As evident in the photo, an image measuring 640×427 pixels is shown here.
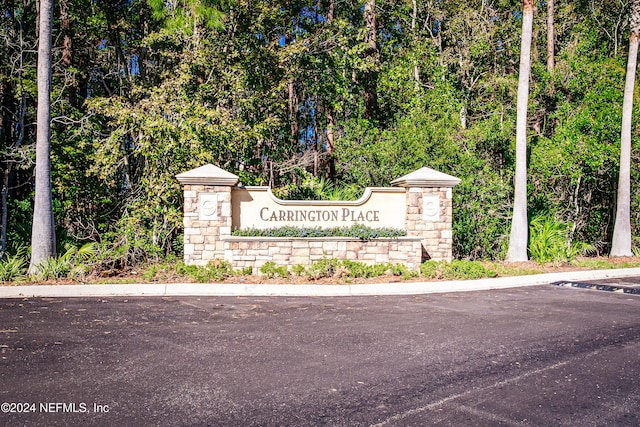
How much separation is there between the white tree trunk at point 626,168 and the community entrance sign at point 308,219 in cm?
736

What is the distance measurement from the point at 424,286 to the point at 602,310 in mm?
3396

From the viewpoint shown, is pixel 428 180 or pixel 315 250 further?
pixel 428 180

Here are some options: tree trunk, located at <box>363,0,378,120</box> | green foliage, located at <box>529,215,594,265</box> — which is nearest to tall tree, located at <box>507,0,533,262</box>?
green foliage, located at <box>529,215,594,265</box>

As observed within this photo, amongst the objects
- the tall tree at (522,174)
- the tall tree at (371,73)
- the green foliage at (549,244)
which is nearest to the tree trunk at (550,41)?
the tall tree at (522,174)

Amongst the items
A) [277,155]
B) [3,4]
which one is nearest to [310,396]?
[277,155]

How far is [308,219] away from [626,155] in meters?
11.0

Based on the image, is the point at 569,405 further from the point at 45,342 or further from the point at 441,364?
the point at 45,342

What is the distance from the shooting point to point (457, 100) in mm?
18844

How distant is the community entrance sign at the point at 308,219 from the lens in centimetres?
1115

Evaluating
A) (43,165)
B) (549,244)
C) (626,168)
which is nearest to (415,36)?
(626,168)

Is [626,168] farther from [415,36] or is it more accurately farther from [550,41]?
[415,36]

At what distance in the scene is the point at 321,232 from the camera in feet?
37.2

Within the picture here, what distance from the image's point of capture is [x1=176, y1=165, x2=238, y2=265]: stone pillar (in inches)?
440

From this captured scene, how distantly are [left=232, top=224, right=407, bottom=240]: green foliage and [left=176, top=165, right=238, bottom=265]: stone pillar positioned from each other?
1.62ft
